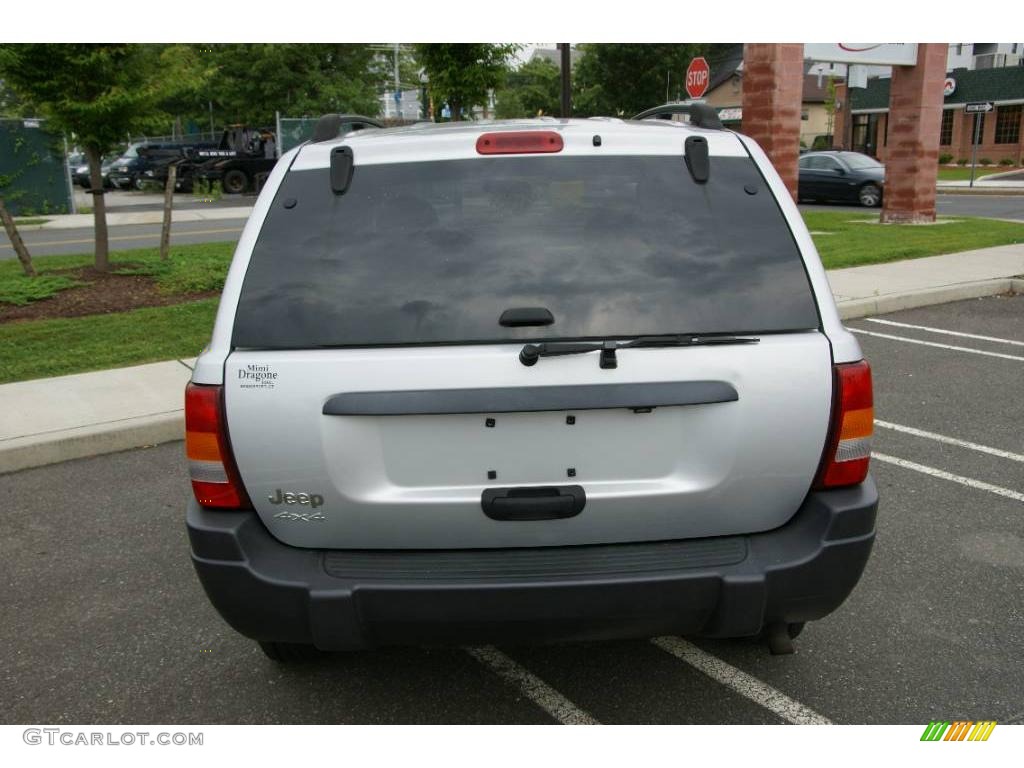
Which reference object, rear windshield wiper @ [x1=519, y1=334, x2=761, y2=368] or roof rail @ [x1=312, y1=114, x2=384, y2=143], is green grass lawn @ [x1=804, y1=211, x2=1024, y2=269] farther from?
rear windshield wiper @ [x1=519, y1=334, x2=761, y2=368]

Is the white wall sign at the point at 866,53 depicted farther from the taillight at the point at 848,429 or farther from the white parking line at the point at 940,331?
the taillight at the point at 848,429

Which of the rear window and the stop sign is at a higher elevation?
the stop sign

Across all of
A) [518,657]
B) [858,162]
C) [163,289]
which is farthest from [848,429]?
[858,162]

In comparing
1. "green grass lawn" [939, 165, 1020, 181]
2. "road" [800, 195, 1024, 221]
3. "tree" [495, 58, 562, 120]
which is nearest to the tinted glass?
"road" [800, 195, 1024, 221]

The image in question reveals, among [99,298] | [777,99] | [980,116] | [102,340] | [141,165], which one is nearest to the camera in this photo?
[102,340]

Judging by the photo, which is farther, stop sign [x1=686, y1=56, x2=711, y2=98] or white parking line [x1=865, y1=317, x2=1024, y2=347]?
stop sign [x1=686, y1=56, x2=711, y2=98]

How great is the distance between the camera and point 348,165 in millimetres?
2857

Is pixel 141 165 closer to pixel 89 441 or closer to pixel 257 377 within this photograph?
pixel 89 441

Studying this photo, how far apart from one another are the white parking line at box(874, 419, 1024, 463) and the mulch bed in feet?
24.4

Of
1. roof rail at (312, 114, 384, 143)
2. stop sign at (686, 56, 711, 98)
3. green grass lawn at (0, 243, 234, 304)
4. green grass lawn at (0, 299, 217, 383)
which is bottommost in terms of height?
green grass lawn at (0, 299, 217, 383)

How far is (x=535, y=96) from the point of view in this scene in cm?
6375

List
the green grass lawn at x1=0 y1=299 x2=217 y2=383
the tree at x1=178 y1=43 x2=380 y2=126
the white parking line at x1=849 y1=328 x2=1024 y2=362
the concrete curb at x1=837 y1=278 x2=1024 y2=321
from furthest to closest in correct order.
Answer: the tree at x1=178 y1=43 x2=380 y2=126
the concrete curb at x1=837 y1=278 x2=1024 y2=321
the white parking line at x1=849 y1=328 x2=1024 y2=362
the green grass lawn at x1=0 y1=299 x2=217 y2=383

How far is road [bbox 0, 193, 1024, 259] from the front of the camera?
17.3 meters

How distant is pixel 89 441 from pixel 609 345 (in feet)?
14.5
